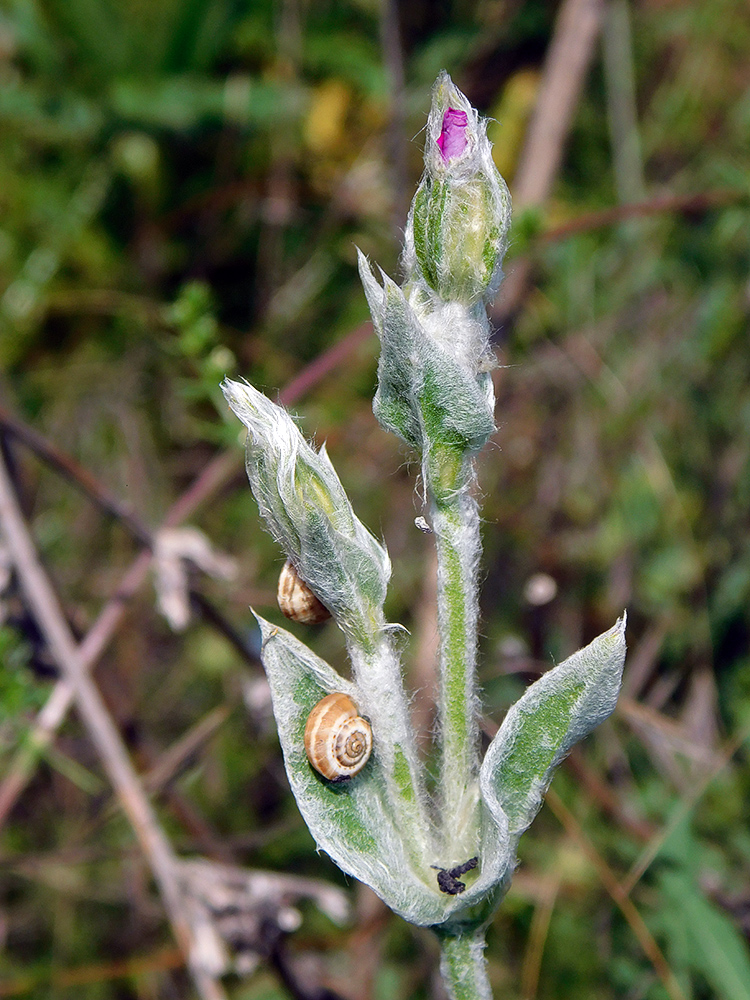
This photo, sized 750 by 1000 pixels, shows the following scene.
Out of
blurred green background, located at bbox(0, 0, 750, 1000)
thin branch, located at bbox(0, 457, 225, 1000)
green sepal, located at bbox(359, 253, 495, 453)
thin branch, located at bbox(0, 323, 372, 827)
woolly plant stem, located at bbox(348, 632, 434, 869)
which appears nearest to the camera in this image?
green sepal, located at bbox(359, 253, 495, 453)

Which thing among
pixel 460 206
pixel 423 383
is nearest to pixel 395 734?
pixel 423 383

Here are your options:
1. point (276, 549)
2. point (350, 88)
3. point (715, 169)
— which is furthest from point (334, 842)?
point (350, 88)

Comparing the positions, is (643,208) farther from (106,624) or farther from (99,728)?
(99,728)

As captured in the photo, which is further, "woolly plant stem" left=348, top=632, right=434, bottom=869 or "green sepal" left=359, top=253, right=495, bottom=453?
"woolly plant stem" left=348, top=632, right=434, bottom=869

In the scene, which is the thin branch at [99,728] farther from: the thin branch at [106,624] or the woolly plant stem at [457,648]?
the woolly plant stem at [457,648]

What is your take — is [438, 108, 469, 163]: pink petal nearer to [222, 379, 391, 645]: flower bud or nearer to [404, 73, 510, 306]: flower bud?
[404, 73, 510, 306]: flower bud

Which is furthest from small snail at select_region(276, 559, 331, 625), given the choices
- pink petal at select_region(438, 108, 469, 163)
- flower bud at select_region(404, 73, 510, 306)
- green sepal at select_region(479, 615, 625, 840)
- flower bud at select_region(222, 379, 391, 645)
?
pink petal at select_region(438, 108, 469, 163)
